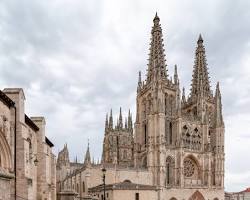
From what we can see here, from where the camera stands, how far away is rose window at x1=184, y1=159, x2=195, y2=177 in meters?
69.9

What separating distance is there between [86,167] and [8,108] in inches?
1648

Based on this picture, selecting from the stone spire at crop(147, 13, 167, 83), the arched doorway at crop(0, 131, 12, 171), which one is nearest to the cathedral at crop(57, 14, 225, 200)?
the stone spire at crop(147, 13, 167, 83)

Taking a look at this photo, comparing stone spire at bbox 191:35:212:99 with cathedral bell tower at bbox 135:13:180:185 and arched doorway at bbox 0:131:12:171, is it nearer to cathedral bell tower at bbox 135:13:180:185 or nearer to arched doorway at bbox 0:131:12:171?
cathedral bell tower at bbox 135:13:180:185

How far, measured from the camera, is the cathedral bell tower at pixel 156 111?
65.2 metres

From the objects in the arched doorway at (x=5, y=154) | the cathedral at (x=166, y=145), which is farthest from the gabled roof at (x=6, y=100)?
the cathedral at (x=166, y=145)

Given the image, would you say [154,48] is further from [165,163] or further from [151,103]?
[165,163]

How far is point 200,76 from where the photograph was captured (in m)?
79.1

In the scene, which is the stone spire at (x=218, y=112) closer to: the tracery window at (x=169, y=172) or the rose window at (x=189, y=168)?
the rose window at (x=189, y=168)

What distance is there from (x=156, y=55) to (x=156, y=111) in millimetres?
10456

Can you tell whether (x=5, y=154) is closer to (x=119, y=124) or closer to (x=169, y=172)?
(x=169, y=172)

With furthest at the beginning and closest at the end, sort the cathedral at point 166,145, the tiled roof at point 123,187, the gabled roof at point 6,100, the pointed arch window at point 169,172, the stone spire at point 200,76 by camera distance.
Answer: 1. the stone spire at point 200,76
2. the pointed arch window at point 169,172
3. the cathedral at point 166,145
4. the tiled roof at point 123,187
5. the gabled roof at point 6,100

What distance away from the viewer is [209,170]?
70812 millimetres

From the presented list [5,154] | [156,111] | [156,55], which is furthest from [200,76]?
[5,154]

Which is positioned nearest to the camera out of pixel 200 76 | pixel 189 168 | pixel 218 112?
pixel 189 168
